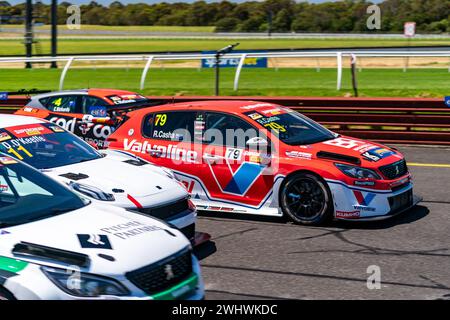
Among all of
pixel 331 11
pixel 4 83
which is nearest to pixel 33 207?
pixel 4 83

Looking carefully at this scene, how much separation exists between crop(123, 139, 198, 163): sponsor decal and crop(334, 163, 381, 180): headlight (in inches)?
81.6

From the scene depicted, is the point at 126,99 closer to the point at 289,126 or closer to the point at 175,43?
the point at 289,126

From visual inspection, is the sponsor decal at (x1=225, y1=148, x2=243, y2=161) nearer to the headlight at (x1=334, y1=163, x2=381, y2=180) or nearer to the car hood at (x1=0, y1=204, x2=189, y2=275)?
the headlight at (x1=334, y1=163, x2=381, y2=180)

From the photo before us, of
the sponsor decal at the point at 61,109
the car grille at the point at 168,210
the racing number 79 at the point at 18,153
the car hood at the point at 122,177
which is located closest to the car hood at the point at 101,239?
the car grille at the point at 168,210

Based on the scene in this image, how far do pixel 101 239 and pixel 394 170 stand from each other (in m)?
5.11

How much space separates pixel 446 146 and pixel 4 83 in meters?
21.1

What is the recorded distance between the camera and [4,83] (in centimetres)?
3114

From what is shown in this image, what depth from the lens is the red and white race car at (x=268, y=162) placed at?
29.7 ft

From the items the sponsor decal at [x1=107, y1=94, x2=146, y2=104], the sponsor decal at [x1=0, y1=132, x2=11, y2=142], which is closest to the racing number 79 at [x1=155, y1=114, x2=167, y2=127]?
the sponsor decal at [x1=0, y1=132, x2=11, y2=142]

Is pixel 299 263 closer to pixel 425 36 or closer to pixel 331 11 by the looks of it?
pixel 425 36

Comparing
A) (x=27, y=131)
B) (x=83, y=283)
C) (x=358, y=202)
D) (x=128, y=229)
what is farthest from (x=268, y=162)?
(x=83, y=283)
